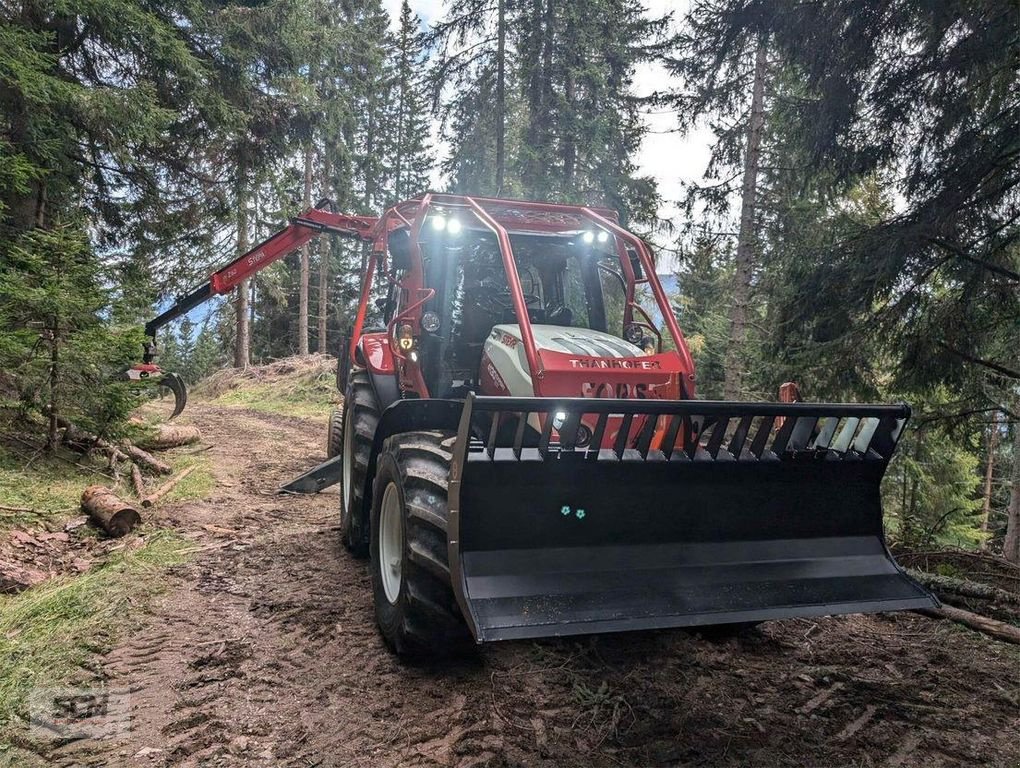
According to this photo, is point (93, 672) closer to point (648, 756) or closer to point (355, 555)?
point (355, 555)

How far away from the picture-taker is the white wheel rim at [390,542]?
3.43 metres

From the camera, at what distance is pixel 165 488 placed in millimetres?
6414

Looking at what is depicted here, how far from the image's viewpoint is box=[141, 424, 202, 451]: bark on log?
8.20 m

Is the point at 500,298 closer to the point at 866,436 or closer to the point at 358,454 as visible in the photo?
the point at 358,454

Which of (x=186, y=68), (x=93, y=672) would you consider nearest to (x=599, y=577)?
(x=93, y=672)

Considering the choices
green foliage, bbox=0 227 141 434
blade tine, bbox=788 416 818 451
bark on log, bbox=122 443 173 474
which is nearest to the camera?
blade tine, bbox=788 416 818 451

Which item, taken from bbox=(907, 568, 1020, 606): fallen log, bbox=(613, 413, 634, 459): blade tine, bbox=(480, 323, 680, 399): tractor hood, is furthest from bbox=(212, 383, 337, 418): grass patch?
bbox=(613, 413, 634, 459): blade tine

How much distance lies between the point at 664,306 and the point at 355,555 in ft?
9.62

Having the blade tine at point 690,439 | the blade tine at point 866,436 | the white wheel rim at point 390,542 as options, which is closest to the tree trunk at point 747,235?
the blade tine at point 866,436

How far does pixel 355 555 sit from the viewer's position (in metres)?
4.82

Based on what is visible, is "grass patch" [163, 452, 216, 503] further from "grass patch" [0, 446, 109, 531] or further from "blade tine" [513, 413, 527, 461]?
"blade tine" [513, 413, 527, 461]

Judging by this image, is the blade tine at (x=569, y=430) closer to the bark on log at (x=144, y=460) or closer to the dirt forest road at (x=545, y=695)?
the dirt forest road at (x=545, y=695)

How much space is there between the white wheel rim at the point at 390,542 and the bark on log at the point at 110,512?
112 inches

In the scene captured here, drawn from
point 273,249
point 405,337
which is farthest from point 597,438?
point 273,249
